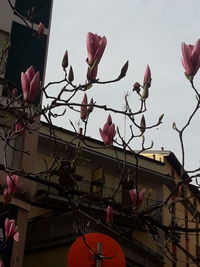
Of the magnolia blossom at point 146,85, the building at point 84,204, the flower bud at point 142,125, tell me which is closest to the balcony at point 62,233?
the building at point 84,204

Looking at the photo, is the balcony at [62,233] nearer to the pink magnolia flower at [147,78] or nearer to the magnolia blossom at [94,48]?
the pink magnolia flower at [147,78]

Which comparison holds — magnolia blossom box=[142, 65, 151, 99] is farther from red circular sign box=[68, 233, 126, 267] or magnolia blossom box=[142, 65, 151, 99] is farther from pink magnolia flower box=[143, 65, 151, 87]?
red circular sign box=[68, 233, 126, 267]

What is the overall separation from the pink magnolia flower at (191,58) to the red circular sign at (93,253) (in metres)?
1.42

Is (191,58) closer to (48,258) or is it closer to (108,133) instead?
(108,133)

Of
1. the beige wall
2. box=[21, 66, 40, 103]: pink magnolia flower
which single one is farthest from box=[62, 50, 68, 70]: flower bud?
the beige wall

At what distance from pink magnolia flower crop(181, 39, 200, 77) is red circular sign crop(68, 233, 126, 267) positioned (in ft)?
4.65

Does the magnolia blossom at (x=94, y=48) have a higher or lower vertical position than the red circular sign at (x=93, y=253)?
higher

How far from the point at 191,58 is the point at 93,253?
1543 mm

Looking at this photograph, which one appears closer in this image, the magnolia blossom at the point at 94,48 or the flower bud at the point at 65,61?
the magnolia blossom at the point at 94,48

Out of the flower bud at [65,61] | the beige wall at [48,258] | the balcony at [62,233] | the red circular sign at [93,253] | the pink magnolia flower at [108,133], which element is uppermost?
the balcony at [62,233]

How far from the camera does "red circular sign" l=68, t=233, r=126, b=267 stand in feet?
12.6

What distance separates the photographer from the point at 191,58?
3.34 metres

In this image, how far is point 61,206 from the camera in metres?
21.3

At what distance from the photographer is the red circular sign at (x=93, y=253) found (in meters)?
3.86
